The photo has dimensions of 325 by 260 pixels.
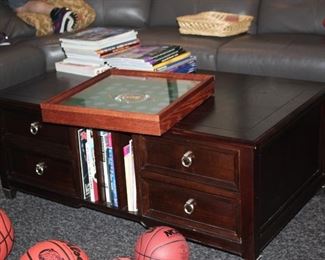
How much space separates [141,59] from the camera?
7.52 feet

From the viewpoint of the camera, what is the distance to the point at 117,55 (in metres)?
2.42

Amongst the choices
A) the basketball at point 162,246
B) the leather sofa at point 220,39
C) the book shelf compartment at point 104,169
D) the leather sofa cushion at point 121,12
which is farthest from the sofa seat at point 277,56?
the basketball at point 162,246

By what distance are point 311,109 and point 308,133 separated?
91 mm

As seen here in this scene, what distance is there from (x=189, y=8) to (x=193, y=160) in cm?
159

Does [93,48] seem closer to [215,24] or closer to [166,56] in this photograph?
[166,56]

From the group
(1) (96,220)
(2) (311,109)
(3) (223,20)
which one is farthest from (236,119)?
(3) (223,20)

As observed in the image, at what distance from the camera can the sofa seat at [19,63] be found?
278 centimetres

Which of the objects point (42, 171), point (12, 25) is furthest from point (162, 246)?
point (12, 25)

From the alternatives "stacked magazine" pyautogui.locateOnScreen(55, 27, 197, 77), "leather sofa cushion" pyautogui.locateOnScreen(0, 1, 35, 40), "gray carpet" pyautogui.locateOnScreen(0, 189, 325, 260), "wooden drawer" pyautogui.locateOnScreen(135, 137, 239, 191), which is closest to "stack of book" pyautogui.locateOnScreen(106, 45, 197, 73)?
"stacked magazine" pyautogui.locateOnScreen(55, 27, 197, 77)

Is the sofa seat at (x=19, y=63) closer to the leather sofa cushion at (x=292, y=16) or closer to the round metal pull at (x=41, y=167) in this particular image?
the round metal pull at (x=41, y=167)

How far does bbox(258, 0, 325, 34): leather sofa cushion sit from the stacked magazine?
2.41 feet

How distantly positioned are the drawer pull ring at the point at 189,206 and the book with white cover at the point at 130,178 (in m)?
0.23

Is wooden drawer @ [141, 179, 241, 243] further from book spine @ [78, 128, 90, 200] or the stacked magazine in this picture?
the stacked magazine

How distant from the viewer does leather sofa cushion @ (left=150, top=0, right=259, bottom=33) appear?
309 cm
